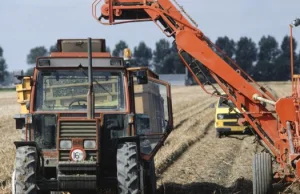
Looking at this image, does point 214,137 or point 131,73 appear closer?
point 131,73

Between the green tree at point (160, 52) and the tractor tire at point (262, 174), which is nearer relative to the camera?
the tractor tire at point (262, 174)

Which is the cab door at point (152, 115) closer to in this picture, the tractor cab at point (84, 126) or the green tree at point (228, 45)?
the tractor cab at point (84, 126)

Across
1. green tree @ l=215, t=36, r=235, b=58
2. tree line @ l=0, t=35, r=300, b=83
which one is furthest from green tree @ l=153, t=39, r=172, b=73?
green tree @ l=215, t=36, r=235, b=58

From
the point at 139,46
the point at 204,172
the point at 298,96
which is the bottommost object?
the point at 204,172

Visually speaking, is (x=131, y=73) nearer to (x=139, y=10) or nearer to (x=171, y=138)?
(x=139, y=10)

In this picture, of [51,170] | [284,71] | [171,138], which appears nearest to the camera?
[51,170]

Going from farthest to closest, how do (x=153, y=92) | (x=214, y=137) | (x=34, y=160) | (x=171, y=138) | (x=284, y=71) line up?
(x=284, y=71) < (x=214, y=137) < (x=171, y=138) < (x=153, y=92) < (x=34, y=160)

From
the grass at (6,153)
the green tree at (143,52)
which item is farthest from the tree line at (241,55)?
the grass at (6,153)

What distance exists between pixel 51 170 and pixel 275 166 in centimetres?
736

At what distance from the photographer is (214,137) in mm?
24562

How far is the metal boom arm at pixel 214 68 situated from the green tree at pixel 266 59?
110 meters

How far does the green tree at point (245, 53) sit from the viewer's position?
138488 millimetres

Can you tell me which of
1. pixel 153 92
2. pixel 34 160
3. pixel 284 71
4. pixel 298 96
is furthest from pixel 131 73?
pixel 284 71

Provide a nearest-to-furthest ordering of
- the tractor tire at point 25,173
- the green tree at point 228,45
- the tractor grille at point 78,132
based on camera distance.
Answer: the tractor tire at point 25,173
the tractor grille at point 78,132
the green tree at point 228,45
